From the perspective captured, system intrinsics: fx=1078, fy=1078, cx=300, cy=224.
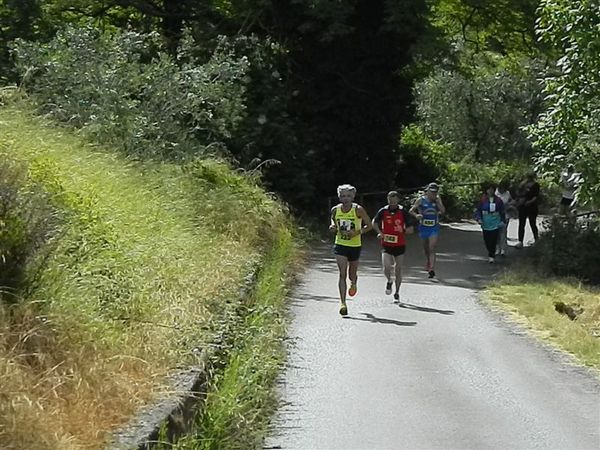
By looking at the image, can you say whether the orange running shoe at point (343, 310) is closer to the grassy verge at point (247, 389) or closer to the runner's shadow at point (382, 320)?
the runner's shadow at point (382, 320)

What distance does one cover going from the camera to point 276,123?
2661 cm

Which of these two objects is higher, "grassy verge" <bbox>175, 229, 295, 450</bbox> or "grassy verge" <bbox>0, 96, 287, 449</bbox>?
"grassy verge" <bbox>0, 96, 287, 449</bbox>

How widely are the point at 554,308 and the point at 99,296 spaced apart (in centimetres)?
853

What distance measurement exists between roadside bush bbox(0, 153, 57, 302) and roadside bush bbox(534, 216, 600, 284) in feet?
46.3

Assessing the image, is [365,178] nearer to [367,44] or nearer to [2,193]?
[367,44]

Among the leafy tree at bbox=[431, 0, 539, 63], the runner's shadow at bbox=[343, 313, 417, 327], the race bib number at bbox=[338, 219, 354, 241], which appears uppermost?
the leafy tree at bbox=[431, 0, 539, 63]

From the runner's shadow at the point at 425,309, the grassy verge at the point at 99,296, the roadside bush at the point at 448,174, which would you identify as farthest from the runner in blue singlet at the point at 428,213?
the roadside bush at the point at 448,174

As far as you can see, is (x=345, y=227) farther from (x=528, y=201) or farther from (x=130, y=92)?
(x=528, y=201)

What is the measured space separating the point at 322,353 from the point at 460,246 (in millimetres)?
14877

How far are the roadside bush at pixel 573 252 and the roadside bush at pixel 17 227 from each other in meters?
14.1

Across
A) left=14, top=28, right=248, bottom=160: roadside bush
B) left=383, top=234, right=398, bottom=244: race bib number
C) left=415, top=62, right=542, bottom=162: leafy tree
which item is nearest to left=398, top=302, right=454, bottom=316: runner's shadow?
left=383, top=234, right=398, bottom=244: race bib number

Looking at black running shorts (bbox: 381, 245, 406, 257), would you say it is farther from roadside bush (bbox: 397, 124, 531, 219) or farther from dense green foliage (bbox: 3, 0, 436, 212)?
roadside bush (bbox: 397, 124, 531, 219)

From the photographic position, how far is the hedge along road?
27.6ft

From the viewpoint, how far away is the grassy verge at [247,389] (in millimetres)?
7742
